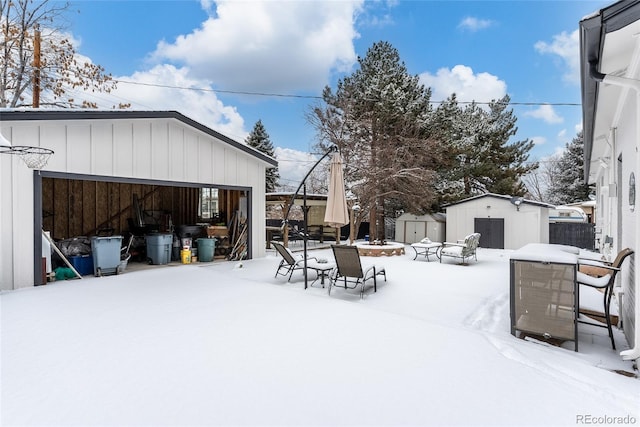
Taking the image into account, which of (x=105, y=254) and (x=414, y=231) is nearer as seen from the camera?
(x=105, y=254)

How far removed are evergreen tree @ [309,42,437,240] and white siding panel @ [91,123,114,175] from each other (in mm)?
9739

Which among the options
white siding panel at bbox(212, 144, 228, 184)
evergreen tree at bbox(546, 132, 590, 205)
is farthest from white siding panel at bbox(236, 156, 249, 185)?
evergreen tree at bbox(546, 132, 590, 205)

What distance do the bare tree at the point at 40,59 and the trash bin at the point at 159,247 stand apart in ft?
28.6

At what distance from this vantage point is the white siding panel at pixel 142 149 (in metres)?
7.41

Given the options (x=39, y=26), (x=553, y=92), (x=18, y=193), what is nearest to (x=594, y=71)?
(x=18, y=193)

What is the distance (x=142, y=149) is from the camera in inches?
297

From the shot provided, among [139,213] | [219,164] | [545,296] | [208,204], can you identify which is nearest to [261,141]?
[208,204]

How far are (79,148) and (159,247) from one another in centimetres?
326

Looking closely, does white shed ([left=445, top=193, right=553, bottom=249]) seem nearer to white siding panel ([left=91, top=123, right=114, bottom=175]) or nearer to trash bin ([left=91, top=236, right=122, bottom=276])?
trash bin ([left=91, top=236, right=122, bottom=276])

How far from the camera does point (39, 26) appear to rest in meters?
13.2

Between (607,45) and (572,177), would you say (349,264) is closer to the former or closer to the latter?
(607,45)

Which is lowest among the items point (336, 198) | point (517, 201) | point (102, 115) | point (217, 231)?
point (217, 231)

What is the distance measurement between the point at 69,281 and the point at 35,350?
12.7ft

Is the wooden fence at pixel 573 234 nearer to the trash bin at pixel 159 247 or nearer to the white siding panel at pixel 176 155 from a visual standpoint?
the white siding panel at pixel 176 155
